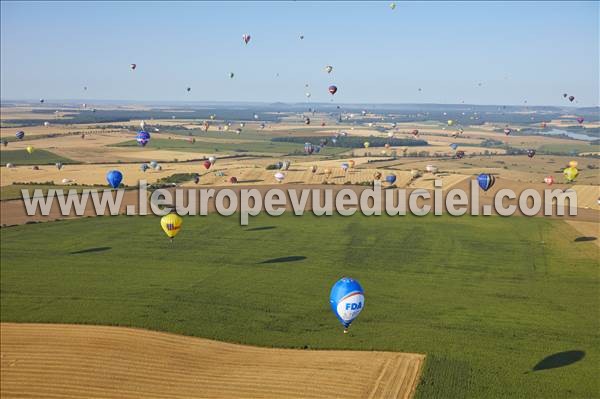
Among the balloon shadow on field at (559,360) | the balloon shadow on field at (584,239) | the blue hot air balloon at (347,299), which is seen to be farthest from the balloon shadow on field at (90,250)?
the balloon shadow on field at (584,239)

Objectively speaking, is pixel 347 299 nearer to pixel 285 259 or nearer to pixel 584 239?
pixel 285 259

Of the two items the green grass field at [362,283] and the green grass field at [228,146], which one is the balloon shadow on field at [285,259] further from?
the green grass field at [228,146]

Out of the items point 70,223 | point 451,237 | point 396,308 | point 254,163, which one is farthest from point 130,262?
point 254,163

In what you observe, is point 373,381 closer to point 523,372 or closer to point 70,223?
point 523,372

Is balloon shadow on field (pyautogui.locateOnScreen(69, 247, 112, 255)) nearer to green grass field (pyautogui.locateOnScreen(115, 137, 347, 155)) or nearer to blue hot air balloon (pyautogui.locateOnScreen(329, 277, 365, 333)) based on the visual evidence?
blue hot air balloon (pyautogui.locateOnScreen(329, 277, 365, 333))

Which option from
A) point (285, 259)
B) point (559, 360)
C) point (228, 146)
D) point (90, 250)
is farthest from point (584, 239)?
point (228, 146)

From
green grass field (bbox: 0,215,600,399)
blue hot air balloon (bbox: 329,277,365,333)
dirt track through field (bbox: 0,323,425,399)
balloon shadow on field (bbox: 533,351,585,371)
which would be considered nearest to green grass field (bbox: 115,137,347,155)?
green grass field (bbox: 0,215,600,399)

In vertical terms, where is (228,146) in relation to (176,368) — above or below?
above
